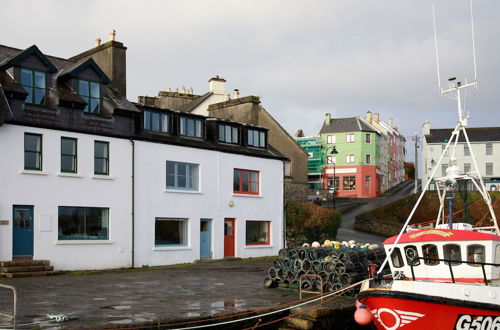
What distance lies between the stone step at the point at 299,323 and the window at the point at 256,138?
2030 cm

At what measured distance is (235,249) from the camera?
1260 inches

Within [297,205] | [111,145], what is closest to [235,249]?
[297,205]

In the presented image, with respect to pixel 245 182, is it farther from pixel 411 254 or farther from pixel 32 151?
pixel 411 254

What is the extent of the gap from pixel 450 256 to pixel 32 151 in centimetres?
1722

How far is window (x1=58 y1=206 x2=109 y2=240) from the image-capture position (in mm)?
24719

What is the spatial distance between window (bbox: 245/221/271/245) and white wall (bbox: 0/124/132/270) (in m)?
8.58

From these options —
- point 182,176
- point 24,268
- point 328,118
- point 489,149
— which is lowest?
point 24,268

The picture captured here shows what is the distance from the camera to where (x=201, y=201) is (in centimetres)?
3034

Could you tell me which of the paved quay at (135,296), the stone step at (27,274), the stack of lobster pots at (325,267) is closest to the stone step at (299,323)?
the paved quay at (135,296)

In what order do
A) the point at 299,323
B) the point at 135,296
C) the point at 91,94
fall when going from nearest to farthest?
1. the point at 299,323
2. the point at 135,296
3. the point at 91,94

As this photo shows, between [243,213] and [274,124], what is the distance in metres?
17.5

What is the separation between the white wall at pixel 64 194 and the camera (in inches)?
906

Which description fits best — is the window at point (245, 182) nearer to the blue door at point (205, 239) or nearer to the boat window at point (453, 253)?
the blue door at point (205, 239)

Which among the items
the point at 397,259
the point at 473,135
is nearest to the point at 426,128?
the point at 473,135
